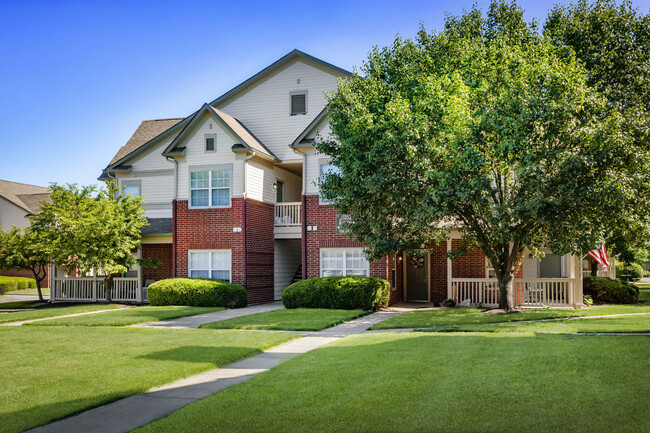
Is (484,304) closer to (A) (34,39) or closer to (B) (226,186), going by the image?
(B) (226,186)

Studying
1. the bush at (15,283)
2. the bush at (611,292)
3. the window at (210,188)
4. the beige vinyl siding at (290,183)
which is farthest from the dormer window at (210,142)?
the bush at (15,283)

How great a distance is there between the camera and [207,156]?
79.2 feet

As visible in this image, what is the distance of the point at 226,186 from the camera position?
78.6ft

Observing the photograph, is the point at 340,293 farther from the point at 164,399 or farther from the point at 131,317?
the point at 164,399

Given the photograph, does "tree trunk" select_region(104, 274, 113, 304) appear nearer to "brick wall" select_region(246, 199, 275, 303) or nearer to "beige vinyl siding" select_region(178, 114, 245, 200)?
"beige vinyl siding" select_region(178, 114, 245, 200)

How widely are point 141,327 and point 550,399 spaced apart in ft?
39.2

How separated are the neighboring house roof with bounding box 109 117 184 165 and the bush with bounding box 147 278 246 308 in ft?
34.1

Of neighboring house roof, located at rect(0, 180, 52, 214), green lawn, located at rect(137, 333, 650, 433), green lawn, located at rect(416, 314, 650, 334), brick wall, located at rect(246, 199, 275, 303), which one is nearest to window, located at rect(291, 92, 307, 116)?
brick wall, located at rect(246, 199, 275, 303)

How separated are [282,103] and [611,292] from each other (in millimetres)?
16824

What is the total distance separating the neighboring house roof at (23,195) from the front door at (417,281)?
32.2m

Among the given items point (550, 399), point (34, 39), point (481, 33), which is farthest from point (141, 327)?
point (481, 33)

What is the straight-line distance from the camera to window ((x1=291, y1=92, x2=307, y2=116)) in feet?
85.7

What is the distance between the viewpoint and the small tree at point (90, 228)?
22875 millimetres

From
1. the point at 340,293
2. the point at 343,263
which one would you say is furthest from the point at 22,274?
the point at 340,293
